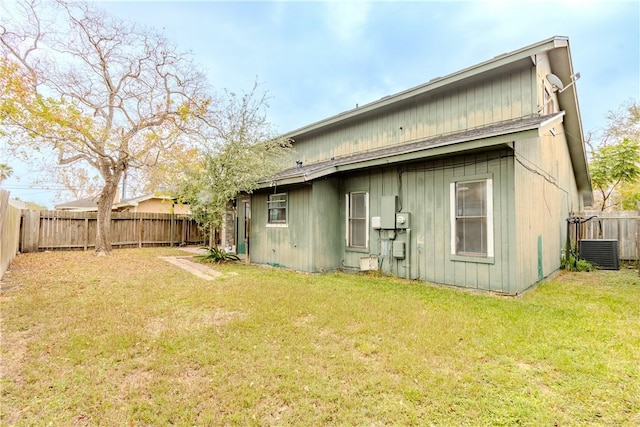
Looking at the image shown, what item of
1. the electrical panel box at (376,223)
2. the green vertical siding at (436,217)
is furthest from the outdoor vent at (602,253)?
the electrical panel box at (376,223)

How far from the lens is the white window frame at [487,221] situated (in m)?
5.77

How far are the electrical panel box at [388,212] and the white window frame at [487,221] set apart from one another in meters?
1.27

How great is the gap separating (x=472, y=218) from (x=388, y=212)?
1.81 meters

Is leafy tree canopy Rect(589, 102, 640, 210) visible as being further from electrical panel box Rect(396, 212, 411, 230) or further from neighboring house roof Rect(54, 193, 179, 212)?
neighboring house roof Rect(54, 193, 179, 212)

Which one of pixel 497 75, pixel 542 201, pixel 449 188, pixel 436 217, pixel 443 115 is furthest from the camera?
pixel 443 115

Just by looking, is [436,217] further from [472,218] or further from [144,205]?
[144,205]

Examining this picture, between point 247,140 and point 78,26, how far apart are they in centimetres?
765

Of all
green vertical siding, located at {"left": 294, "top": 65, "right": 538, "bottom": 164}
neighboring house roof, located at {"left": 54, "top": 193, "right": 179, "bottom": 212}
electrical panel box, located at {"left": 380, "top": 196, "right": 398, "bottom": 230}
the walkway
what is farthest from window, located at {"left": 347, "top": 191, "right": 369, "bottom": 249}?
neighboring house roof, located at {"left": 54, "top": 193, "right": 179, "bottom": 212}

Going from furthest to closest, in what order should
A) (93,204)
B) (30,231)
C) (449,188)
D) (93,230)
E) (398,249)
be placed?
(93,204) < (93,230) < (30,231) < (398,249) < (449,188)

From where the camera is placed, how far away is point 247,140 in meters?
9.29

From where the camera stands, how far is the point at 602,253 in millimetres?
8898

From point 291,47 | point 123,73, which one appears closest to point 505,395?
point 123,73

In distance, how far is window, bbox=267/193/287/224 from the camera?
880 cm

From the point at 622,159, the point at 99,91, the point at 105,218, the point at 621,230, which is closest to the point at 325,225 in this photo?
the point at 105,218
